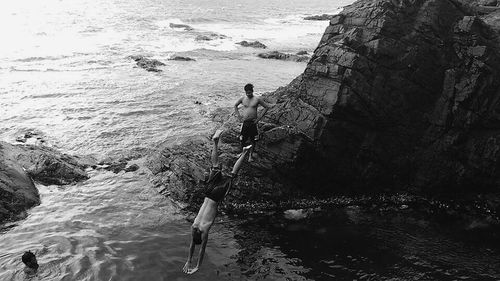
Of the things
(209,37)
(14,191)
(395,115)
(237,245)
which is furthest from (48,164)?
(209,37)

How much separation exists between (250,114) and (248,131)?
72 centimetres

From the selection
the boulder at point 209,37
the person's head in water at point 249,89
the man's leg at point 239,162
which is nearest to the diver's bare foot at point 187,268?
the man's leg at point 239,162

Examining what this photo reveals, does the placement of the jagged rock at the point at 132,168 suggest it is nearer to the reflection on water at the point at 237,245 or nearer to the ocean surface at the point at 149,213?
the ocean surface at the point at 149,213

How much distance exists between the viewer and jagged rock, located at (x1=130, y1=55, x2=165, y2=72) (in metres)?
37.4

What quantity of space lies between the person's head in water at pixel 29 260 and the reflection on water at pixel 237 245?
24cm

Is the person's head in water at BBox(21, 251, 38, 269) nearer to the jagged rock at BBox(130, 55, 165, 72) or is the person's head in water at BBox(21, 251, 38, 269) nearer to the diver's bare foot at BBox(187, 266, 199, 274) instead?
the diver's bare foot at BBox(187, 266, 199, 274)

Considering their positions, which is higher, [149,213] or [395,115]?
[395,115]

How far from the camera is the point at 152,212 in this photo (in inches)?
585

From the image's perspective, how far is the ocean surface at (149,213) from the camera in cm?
1200

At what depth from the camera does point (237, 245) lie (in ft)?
43.2

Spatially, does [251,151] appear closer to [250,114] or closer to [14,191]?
[250,114]

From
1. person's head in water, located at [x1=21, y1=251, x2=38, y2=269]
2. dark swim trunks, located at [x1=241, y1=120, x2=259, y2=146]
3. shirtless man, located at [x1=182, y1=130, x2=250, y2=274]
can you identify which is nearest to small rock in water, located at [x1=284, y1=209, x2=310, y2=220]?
dark swim trunks, located at [x1=241, y1=120, x2=259, y2=146]

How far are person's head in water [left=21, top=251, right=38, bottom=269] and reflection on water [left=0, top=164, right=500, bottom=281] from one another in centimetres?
24

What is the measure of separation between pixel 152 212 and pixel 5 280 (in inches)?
199
